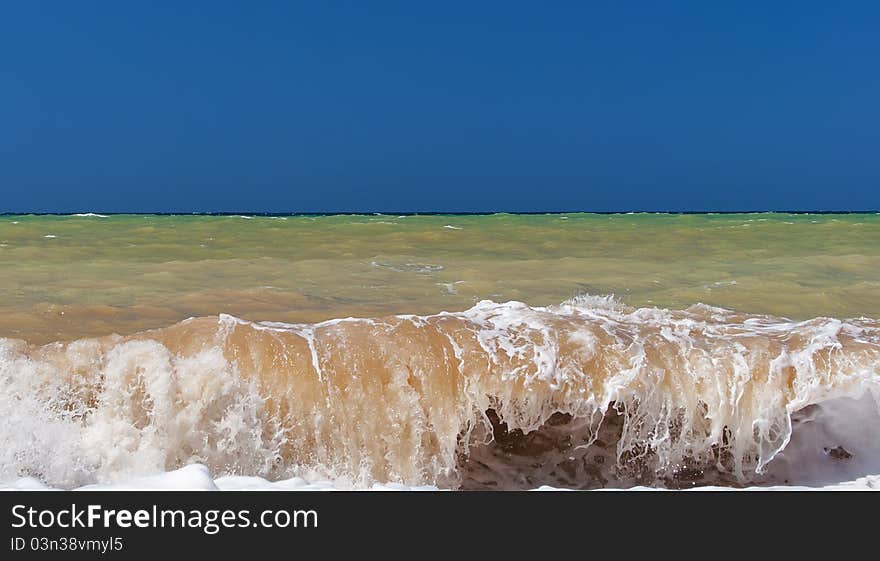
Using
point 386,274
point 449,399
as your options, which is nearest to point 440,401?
point 449,399

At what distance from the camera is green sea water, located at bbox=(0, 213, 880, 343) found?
8234 mm

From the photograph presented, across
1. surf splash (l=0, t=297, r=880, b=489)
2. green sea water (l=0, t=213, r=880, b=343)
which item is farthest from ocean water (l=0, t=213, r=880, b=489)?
green sea water (l=0, t=213, r=880, b=343)

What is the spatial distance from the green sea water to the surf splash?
150cm

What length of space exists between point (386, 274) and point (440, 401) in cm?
577

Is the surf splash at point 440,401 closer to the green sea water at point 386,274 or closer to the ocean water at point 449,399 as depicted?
the ocean water at point 449,399

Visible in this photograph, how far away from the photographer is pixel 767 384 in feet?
19.2

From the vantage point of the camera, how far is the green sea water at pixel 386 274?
8234 mm

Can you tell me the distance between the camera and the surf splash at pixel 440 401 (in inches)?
209

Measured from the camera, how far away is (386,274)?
11320 mm

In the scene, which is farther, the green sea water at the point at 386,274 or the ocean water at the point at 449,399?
the green sea water at the point at 386,274

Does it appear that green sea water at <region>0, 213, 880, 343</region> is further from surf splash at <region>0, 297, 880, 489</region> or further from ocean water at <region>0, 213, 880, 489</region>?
surf splash at <region>0, 297, 880, 489</region>

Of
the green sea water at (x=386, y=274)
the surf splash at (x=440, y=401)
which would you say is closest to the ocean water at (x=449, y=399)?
the surf splash at (x=440, y=401)

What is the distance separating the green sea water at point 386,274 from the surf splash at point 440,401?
4.91 feet
